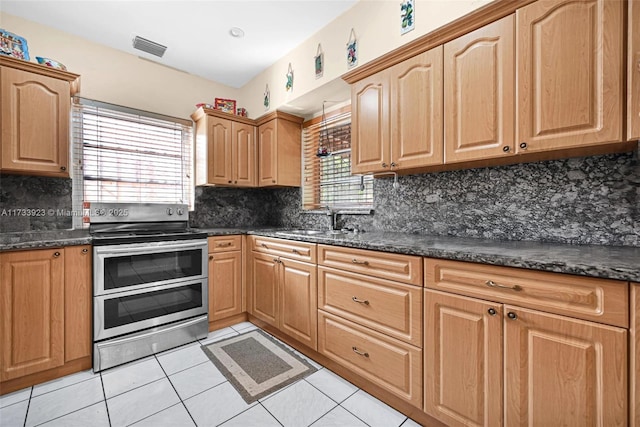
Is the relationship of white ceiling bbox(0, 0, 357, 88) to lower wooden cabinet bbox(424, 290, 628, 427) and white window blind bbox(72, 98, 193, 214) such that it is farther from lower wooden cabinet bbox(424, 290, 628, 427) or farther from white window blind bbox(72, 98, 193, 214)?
lower wooden cabinet bbox(424, 290, 628, 427)

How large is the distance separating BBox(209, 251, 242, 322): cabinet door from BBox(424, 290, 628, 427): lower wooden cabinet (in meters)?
1.90

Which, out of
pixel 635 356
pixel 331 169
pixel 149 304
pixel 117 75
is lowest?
pixel 149 304

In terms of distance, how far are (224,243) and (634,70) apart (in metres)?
2.80

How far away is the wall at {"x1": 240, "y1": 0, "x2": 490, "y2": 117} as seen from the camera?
67.4 inches

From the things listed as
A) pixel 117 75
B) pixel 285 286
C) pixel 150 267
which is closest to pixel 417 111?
pixel 285 286

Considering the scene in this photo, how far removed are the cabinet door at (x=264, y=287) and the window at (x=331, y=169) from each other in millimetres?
882

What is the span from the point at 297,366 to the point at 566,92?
2.22 meters

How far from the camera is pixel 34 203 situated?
2.26 meters

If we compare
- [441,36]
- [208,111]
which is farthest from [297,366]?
[208,111]

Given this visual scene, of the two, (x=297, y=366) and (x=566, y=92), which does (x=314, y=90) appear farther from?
(x=297, y=366)

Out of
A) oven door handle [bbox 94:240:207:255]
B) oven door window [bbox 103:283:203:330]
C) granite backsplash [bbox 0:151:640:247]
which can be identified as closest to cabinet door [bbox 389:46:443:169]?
granite backsplash [bbox 0:151:640:247]

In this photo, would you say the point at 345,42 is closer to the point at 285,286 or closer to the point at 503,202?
the point at 503,202

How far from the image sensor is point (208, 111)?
2898 mm

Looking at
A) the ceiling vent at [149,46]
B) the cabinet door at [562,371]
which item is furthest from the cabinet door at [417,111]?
the ceiling vent at [149,46]
